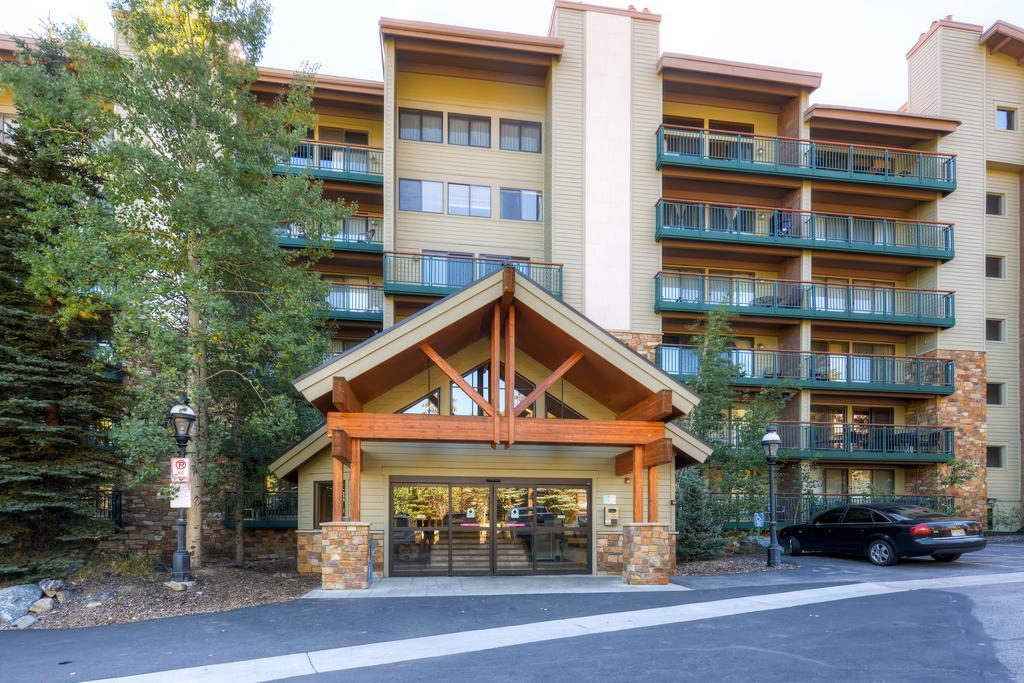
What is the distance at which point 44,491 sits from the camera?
40.3 feet

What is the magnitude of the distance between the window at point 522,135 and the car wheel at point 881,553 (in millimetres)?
16617

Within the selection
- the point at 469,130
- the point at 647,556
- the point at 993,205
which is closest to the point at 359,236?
the point at 469,130

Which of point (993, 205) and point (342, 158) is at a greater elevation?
point (342, 158)

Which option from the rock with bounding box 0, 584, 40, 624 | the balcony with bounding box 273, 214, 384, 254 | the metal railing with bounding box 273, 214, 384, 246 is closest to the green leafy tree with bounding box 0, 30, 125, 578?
the rock with bounding box 0, 584, 40, 624

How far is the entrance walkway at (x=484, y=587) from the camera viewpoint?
38.1ft

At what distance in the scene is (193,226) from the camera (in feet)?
42.5

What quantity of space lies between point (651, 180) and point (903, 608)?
1706cm

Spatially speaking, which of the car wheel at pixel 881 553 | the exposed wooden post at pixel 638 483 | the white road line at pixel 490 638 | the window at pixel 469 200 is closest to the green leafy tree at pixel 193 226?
the white road line at pixel 490 638

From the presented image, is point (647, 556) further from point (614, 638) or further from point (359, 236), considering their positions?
point (359, 236)

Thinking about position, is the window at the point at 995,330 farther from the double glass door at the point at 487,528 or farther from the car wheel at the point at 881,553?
the double glass door at the point at 487,528

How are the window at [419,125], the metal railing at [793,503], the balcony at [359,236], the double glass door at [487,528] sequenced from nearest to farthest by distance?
the double glass door at [487,528] < the metal railing at [793,503] < the balcony at [359,236] < the window at [419,125]

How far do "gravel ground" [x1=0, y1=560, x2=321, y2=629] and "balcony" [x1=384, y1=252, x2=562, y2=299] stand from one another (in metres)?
10.7

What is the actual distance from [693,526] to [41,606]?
1321 cm

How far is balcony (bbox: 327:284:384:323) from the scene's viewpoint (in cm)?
2217
